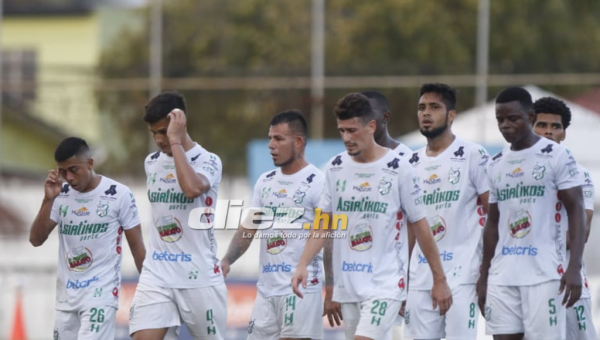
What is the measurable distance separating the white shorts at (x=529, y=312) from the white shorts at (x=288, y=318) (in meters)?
1.80

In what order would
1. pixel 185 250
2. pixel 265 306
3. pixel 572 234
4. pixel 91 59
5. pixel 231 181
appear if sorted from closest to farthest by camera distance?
pixel 572 234, pixel 185 250, pixel 265 306, pixel 231 181, pixel 91 59

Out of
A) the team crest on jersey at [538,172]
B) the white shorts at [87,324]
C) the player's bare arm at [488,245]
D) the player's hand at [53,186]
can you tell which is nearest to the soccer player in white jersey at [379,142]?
the player's bare arm at [488,245]

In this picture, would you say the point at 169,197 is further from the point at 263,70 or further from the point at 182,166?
the point at 263,70

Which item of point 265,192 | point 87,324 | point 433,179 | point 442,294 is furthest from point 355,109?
point 87,324

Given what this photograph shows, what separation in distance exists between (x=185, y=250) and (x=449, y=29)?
19.4 meters

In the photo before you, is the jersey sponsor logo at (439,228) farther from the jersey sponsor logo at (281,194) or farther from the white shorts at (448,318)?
the jersey sponsor logo at (281,194)

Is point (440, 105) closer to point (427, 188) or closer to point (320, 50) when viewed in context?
point (427, 188)

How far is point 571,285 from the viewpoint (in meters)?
8.88

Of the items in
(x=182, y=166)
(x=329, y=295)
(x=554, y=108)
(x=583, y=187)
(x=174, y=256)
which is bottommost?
(x=329, y=295)

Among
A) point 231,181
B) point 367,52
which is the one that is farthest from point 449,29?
point 231,181

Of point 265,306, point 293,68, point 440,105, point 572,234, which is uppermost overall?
point 293,68

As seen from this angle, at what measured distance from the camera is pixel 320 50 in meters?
26.9

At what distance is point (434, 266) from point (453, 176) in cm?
118

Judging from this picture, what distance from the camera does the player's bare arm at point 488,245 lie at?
30.6 feet
